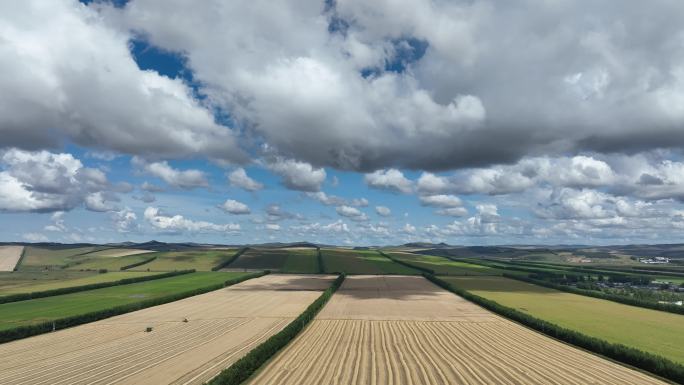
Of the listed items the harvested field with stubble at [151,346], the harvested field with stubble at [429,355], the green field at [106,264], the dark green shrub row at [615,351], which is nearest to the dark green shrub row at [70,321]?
the harvested field with stubble at [151,346]

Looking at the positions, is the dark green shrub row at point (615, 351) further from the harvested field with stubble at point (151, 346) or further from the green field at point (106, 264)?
the green field at point (106, 264)

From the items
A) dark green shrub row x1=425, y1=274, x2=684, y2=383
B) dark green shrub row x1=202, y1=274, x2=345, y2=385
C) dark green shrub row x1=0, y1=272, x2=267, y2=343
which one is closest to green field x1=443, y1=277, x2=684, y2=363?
dark green shrub row x1=425, y1=274, x2=684, y2=383

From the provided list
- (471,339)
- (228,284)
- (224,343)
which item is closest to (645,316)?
(471,339)

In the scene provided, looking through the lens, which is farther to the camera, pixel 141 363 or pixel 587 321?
pixel 587 321

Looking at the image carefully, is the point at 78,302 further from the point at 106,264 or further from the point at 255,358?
the point at 106,264

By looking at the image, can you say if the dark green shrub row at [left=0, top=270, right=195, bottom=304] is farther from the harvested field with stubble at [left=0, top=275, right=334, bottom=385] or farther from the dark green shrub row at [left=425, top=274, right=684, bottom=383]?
the dark green shrub row at [left=425, top=274, right=684, bottom=383]

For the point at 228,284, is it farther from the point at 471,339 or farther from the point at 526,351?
the point at 526,351
